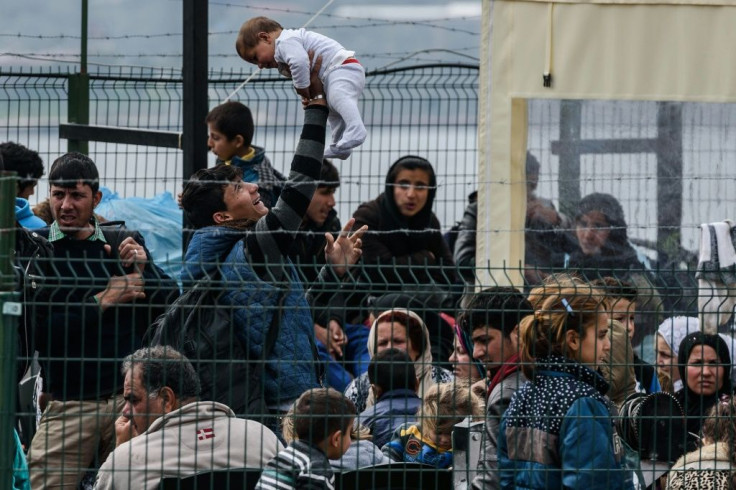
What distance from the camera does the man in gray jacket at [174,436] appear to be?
5602 mm

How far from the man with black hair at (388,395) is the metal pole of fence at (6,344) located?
1.45m

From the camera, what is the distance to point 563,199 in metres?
9.84

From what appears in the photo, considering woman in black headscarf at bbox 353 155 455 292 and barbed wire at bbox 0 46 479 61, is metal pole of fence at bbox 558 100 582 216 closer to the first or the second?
woman in black headscarf at bbox 353 155 455 292

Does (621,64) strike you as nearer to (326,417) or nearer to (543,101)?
(543,101)

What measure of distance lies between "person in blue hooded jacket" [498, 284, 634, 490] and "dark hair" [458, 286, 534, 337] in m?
0.08

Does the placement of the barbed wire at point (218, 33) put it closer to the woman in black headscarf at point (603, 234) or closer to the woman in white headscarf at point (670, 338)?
the woman in black headscarf at point (603, 234)

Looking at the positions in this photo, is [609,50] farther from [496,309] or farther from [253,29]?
[496,309]

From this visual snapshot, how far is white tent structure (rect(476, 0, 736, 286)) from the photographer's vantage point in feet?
31.8

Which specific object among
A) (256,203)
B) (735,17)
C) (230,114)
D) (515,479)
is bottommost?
(515,479)

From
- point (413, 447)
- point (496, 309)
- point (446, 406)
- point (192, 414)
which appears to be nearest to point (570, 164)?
point (413, 447)

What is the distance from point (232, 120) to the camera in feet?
28.6

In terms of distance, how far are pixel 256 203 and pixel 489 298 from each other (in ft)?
5.20

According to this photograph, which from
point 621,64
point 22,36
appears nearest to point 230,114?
point 621,64

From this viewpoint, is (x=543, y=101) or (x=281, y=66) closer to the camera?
(x=281, y=66)
